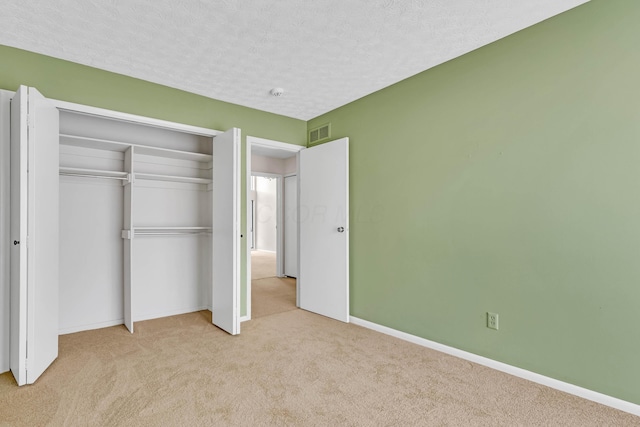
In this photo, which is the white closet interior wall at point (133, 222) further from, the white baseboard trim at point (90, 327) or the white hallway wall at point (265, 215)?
the white hallway wall at point (265, 215)

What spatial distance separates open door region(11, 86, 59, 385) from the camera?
2.16 metres

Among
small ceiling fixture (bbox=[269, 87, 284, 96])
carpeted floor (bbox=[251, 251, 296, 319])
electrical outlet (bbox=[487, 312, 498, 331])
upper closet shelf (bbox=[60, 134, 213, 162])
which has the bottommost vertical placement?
carpeted floor (bbox=[251, 251, 296, 319])

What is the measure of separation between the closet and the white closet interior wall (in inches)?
0.4

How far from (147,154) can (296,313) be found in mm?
2503

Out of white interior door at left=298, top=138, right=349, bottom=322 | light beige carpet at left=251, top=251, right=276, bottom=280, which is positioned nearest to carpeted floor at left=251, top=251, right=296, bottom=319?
light beige carpet at left=251, top=251, right=276, bottom=280

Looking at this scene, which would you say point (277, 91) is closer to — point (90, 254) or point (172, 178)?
point (172, 178)

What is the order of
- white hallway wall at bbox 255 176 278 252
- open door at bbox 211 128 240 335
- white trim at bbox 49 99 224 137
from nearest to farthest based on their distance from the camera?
white trim at bbox 49 99 224 137
open door at bbox 211 128 240 335
white hallway wall at bbox 255 176 278 252

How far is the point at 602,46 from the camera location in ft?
6.55

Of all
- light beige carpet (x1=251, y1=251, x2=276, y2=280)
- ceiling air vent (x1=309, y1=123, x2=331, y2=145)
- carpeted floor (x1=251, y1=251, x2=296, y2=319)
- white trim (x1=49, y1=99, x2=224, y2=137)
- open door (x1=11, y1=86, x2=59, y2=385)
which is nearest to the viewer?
open door (x1=11, y1=86, x2=59, y2=385)

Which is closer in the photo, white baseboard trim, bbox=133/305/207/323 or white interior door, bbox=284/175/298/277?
white baseboard trim, bbox=133/305/207/323

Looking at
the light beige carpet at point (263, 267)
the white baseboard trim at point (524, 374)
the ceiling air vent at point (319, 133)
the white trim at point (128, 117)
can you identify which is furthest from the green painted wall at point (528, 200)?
the light beige carpet at point (263, 267)

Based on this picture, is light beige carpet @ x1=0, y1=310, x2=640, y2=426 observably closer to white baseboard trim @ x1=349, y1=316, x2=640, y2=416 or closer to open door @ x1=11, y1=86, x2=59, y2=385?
white baseboard trim @ x1=349, y1=316, x2=640, y2=416

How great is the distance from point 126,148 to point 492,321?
3736 mm

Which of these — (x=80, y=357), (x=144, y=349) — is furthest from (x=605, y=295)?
(x=80, y=357)
